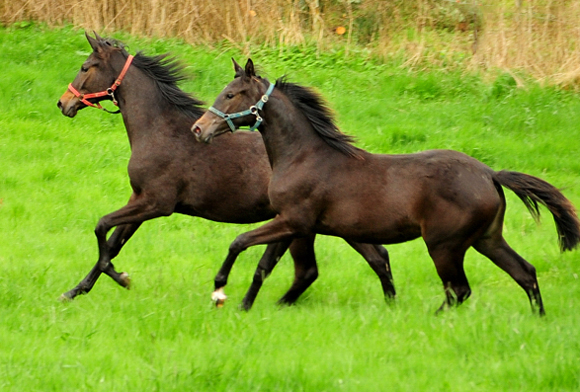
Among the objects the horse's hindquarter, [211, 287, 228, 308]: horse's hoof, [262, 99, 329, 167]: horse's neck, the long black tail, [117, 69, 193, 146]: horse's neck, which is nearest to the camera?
the horse's hindquarter

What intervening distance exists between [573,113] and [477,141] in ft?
6.14

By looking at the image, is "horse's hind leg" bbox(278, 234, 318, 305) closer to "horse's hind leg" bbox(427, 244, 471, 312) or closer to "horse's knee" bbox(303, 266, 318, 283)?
"horse's knee" bbox(303, 266, 318, 283)

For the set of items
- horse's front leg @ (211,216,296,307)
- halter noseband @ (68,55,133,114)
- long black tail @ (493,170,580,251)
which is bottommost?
horse's front leg @ (211,216,296,307)

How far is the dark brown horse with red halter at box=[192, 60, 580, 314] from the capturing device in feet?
20.1

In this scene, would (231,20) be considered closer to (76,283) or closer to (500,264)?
(76,283)

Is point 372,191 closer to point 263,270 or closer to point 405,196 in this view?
point 405,196

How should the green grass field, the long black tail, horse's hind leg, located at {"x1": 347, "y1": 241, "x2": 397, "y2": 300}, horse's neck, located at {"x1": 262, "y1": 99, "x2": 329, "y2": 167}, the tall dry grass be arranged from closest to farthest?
1. the green grass field
2. the long black tail
3. horse's neck, located at {"x1": 262, "y1": 99, "x2": 329, "y2": 167}
4. horse's hind leg, located at {"x1": 347, "y1": 241, "x2": 397, "y2": 300}
5. the tall dry grass

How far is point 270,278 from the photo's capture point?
7.93m

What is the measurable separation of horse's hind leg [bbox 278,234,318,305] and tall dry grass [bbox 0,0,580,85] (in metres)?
7.78

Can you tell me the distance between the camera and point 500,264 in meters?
6.44

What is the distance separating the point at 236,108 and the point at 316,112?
68 cm

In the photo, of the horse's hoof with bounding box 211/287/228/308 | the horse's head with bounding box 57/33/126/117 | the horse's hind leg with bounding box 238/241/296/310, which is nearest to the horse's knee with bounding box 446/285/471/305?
the horse's hind leg with bounding box 238/241/296/310

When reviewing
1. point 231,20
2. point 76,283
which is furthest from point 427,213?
point 231,20


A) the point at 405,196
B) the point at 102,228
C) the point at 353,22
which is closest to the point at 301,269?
the point at 405,196
